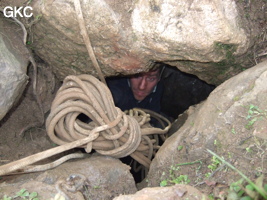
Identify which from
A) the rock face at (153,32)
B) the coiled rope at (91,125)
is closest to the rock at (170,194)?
the coiled rope at (91,125)

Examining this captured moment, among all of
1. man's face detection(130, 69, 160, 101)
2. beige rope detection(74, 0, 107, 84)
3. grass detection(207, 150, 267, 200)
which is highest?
beige rope detection(74, 0, 107, 84)

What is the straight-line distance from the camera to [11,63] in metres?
1.83

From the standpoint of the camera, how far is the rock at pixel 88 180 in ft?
4.95

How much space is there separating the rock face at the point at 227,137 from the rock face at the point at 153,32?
11.4 inches

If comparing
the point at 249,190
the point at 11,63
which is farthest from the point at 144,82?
the point at 249,190

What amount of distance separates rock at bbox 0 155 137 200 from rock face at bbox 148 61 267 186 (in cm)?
23

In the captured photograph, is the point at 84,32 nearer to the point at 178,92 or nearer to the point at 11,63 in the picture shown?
the point at 11,63

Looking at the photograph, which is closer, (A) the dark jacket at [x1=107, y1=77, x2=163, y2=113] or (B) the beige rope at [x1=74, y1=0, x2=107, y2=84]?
(B) the beige rope at [x1=74, y1=0, x2=107, y2=84]

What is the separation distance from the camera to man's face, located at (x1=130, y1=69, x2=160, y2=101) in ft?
10.1

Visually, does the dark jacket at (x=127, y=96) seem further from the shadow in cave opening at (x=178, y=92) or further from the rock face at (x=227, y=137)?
the rock face at (x=227, y=137)

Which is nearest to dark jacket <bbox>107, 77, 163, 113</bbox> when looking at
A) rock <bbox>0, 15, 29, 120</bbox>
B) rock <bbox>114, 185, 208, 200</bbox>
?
rock <bbox>0, 15, 29, 120</bbox>

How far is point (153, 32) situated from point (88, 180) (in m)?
1.07

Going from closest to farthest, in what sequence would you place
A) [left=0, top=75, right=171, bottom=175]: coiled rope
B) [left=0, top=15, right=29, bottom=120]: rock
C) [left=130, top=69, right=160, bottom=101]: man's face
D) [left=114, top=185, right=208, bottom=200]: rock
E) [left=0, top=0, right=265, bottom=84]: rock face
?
[left=114, top=185, right=208, bottom=200]: rock
[left=0, top=0, right=265, bottom=84]: rock face
[left=0, top=15, right=29, bottom=120]: rock
[left=0, top=75, right=171, bottom=175]: coiled rope
[left=130, top=69, right=160, bottom=101]: man's face

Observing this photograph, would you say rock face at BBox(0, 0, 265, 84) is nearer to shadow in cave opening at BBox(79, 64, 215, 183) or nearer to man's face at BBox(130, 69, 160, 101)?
man's face at BBox(130, 69, 160, 101)
